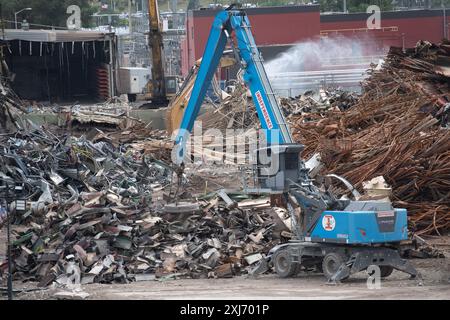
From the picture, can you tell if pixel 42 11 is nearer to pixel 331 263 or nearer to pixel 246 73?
pixel 246 73

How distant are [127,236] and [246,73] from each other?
404 centimetres

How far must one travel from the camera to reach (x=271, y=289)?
15.7 meters

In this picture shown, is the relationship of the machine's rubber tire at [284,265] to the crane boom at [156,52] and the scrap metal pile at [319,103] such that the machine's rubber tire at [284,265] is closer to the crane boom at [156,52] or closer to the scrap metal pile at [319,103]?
the scrap metal pile at [319,103]

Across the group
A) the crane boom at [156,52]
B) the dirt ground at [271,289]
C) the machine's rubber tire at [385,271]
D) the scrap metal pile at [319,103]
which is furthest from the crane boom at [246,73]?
the crane boom at [156,52]

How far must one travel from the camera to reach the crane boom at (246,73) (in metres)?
18.8

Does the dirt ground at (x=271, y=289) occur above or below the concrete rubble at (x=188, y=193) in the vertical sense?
below

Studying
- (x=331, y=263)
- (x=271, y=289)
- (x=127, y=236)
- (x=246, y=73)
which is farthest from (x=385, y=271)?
(x=246, y=73)

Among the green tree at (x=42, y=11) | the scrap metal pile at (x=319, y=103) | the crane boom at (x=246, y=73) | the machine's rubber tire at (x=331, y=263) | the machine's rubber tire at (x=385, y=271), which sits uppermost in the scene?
the green tree at (x=42, y=11)

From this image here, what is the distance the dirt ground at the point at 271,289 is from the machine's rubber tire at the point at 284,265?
0.47 ft

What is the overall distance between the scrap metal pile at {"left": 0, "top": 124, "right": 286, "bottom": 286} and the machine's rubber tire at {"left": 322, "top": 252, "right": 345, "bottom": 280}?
1930mm

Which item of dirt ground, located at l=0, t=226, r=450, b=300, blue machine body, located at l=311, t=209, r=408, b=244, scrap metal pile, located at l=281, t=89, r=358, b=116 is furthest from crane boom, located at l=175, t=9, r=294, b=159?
scrap metal pile, located at l=281, t=89, r=358, b=116

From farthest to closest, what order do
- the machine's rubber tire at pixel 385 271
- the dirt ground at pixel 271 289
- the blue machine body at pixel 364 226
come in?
the machine's rubber tire at pixel 385 271 < the blue machine body at pixel 364 226 < the dirt ground at pixel 271 289

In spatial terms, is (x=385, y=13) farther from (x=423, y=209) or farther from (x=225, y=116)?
(x=423, y=209)
